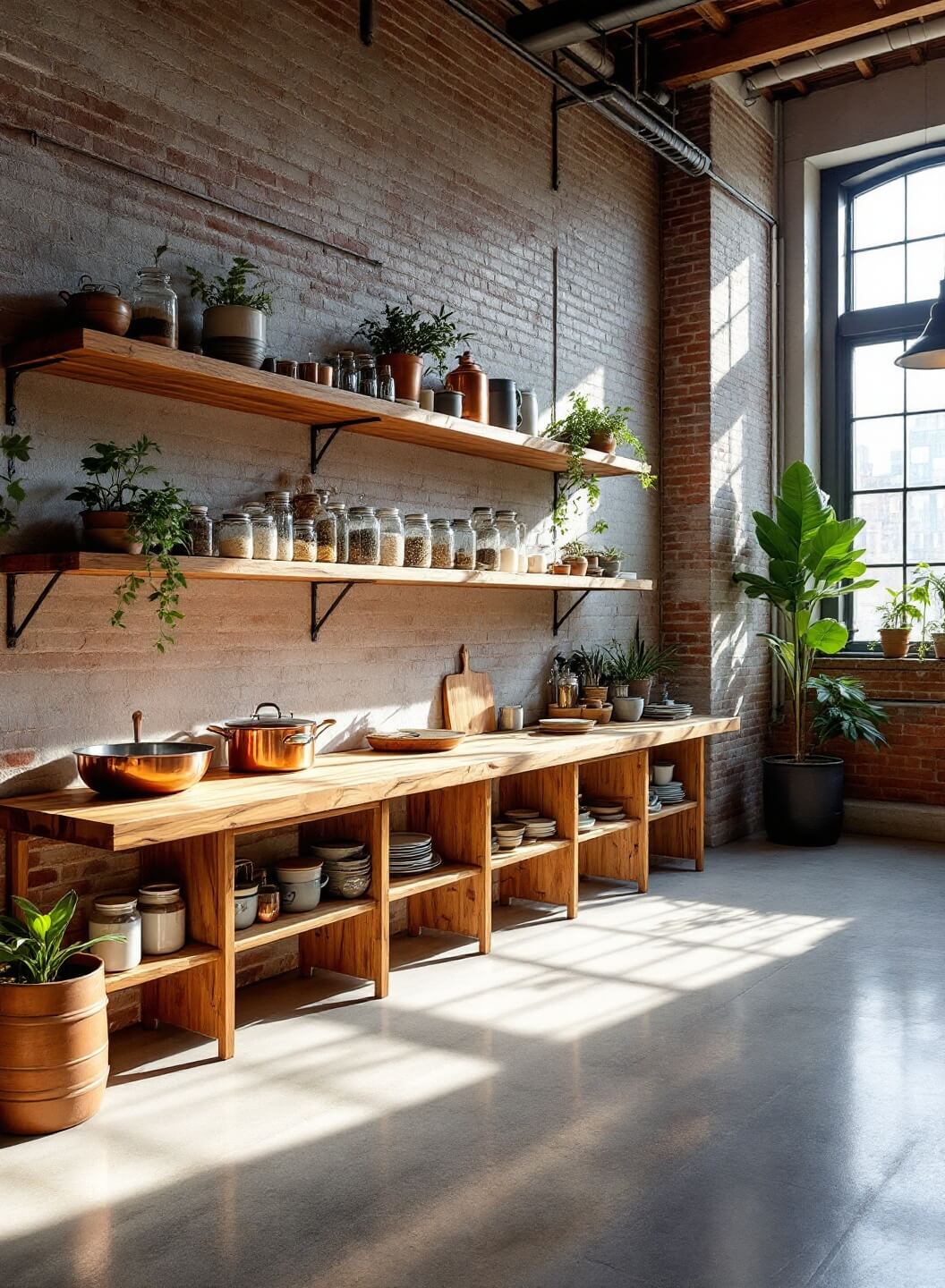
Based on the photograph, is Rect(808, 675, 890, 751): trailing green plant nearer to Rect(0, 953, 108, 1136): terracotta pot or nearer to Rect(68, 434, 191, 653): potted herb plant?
Rect(68, 434, 191, 653): potted herb plant

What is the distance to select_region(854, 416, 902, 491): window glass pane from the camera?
7.66m

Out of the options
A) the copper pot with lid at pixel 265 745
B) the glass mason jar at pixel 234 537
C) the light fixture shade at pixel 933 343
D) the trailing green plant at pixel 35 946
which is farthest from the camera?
the light fixture shade at pixel 933 343

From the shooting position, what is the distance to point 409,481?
16.5 ft

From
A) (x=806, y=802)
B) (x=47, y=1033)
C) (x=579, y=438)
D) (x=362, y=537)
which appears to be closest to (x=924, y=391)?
(x=806, y=802)

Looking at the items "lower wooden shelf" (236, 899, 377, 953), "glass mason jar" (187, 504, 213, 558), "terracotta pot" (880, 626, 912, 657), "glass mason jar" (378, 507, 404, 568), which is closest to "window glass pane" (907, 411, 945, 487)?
"terracotta pot" (880, 626, 912, 657)

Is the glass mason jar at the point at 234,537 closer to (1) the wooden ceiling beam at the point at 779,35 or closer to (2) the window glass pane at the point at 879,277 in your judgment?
(1) the wooden ceiling beam at the point at 779,35

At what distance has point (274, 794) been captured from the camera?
356 centimetres

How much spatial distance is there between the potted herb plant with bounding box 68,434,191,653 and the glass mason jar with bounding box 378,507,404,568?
38.2 inches

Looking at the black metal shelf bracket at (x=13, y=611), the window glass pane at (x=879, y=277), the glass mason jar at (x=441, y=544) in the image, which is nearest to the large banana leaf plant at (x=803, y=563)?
the window glass pane at (x=879, y=277)

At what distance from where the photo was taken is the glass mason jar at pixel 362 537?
4.30m

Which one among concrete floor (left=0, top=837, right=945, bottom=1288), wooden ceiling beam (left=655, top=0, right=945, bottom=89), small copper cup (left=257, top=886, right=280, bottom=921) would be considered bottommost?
concrete floor (left=0, top=837, right=945, bottom=1288)

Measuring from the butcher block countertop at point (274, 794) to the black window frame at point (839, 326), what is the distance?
3582mm

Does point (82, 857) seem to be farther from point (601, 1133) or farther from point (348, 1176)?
point (601, 1133)

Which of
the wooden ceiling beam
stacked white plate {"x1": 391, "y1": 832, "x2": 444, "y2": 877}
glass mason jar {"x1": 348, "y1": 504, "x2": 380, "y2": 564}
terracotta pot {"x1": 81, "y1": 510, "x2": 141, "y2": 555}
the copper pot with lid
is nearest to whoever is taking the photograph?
terracotta pot {"x1": 81, "y1": 510, "x2": 141, "y2": 555}
